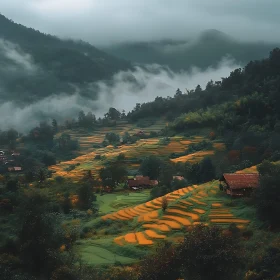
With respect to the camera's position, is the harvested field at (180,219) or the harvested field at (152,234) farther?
the harvested field at (180,219)

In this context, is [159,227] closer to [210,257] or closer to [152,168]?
[210,257]

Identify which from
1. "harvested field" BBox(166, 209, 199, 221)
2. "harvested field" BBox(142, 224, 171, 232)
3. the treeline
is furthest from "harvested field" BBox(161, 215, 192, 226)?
the treeline

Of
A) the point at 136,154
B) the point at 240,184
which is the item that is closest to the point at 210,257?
the point at 240,184

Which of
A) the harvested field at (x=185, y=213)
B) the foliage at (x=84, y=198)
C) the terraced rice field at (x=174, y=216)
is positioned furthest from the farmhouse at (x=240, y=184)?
the foliage at (x=84, y=198)

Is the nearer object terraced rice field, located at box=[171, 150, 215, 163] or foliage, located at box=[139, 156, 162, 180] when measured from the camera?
foliage, located at box=[139, 156, 162, 180]

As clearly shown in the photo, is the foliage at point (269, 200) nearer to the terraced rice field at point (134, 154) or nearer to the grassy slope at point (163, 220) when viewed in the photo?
the grassy slope at point (163, 220)

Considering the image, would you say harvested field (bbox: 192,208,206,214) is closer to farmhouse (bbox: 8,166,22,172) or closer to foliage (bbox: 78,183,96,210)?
foliage (bbox: 78,183,96,210)
